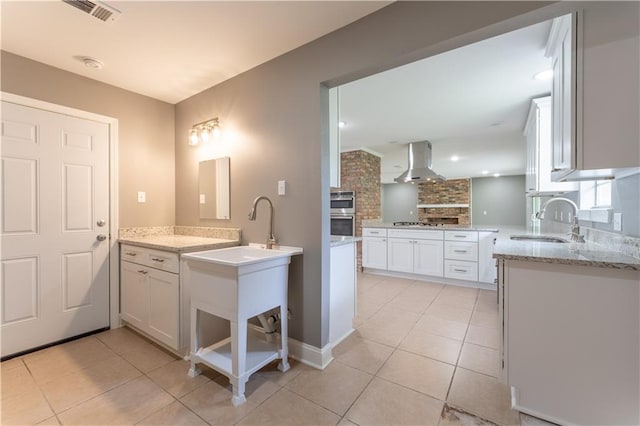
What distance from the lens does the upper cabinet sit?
1.20 metres

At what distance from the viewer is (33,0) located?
1581mm

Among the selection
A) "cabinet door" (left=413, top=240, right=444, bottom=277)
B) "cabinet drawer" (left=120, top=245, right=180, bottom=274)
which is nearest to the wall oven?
"cabinet door" (left=413, top=240, right=444, bottom=277)

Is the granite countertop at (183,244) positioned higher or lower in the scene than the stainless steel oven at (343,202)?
lower

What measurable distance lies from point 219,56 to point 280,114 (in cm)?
66

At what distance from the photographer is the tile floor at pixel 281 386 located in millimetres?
1451

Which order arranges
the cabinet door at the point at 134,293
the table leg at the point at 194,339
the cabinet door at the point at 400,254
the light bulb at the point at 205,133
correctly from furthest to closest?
the cabinet door at the point at 400,254 → the light bulb at the point at 205,133 → the cabinet door at the point at 134,293 → the table leg at the point at 194,339

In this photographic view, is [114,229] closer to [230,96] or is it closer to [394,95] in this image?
[230,96]

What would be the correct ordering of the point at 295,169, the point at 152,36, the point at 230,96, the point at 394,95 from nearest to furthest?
the point at 152,36 → the point at 295,169 → the point at 230,96 → the point at 394,95

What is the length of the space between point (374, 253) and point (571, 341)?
3426 mm

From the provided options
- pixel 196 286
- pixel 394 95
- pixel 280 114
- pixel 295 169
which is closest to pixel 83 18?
pixel 280 114

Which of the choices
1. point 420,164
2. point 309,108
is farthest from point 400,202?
point 309,108

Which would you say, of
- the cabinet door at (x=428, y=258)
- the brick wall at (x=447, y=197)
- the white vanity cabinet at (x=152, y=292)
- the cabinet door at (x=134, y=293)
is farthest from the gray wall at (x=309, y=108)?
the brick wall at (x=447, y=197)

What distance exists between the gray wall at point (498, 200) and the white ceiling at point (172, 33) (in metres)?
9.85

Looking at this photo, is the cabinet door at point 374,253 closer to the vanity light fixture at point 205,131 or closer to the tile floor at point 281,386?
the tile floor at point 281,386
